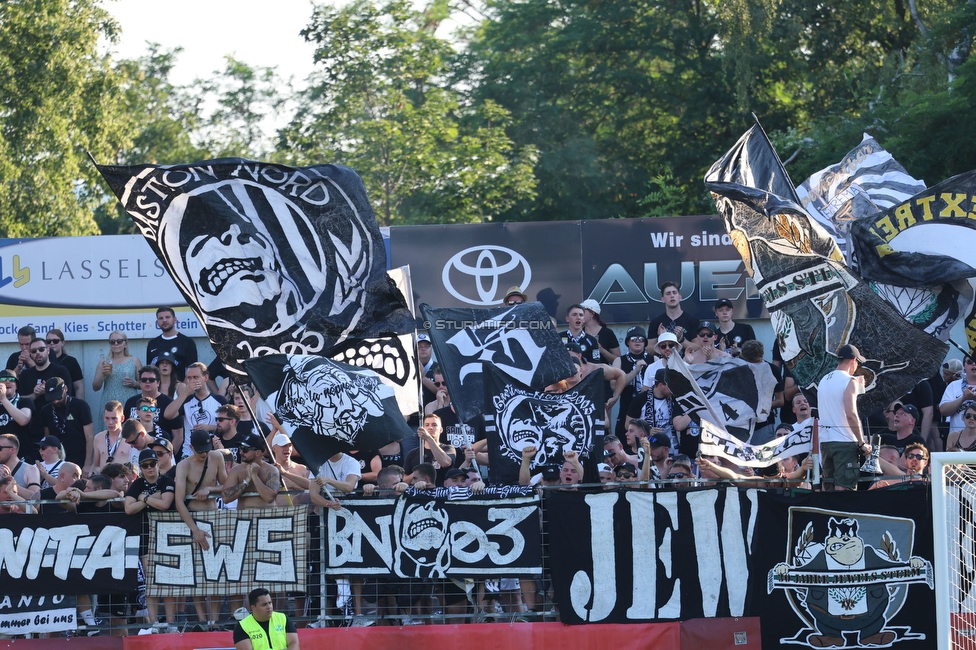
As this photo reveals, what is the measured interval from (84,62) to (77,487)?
55.2 feet

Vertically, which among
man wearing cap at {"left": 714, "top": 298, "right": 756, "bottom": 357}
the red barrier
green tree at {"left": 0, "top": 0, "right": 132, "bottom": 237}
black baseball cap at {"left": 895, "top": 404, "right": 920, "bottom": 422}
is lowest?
the red barrier

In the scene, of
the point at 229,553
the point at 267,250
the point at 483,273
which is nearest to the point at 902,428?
the point at 483,273

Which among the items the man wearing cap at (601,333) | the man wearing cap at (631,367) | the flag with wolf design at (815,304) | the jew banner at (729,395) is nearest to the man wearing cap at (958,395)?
the jew banner at (729,395)

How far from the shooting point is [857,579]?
10750 mm

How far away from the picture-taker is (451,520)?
11.1m

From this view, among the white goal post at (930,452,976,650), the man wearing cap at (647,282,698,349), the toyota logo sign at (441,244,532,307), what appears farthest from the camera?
the toyota logo sign at (441,244,532,307)

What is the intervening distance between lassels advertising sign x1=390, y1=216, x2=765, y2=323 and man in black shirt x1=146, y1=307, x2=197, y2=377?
2.93 meters

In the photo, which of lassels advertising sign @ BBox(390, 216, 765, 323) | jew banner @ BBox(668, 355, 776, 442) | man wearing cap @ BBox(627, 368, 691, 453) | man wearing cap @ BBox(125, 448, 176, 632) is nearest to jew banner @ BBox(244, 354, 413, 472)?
man wearing cap @ BBox(125, 448, 176, 632)

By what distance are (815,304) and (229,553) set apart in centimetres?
561

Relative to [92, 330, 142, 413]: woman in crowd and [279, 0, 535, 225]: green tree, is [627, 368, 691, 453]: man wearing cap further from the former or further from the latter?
[279, 0, 535, 225]: green tree

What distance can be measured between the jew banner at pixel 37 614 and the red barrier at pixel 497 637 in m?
1.10

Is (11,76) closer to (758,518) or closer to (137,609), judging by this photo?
(137,609)

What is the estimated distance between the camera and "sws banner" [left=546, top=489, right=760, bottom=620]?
11.0m

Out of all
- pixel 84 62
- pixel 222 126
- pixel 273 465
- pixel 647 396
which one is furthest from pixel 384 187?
pixel 273 465
